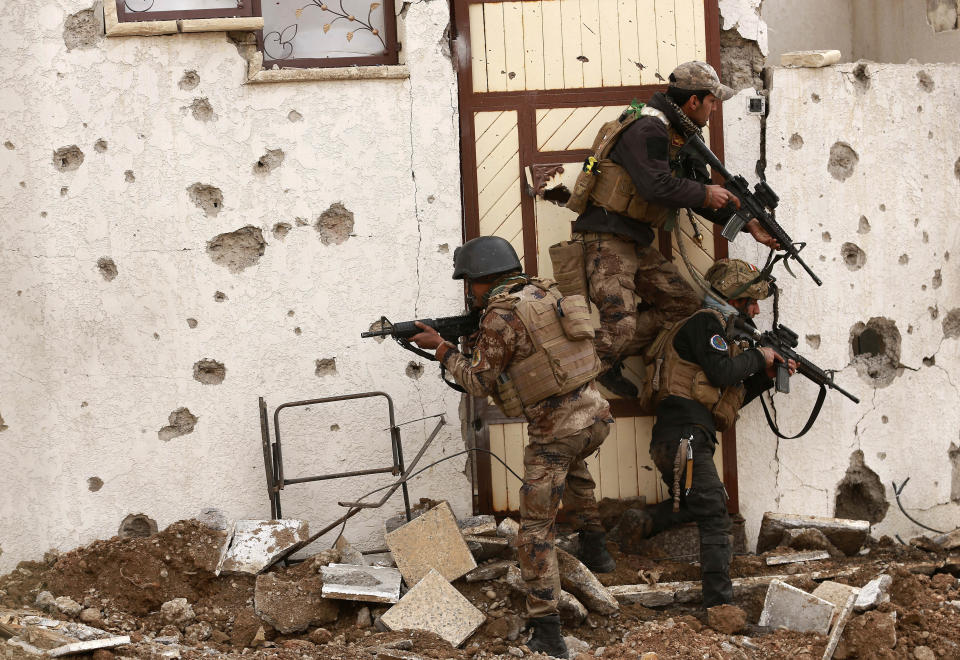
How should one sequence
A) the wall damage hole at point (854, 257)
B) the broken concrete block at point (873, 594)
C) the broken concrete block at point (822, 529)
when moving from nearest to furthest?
the broken concrete block at point (873, 594) < the broken concrete block at point (822, 529) < the wall damage hole at point (854, 257)

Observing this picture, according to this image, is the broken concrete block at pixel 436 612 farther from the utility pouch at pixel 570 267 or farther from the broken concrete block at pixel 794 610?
the utility pouch at pixel 570 267

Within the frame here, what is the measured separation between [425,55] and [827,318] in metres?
2.85

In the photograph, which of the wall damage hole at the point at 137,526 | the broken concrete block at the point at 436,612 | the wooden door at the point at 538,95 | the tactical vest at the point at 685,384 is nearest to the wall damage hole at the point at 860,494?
the tactical vest at the point at 685,384

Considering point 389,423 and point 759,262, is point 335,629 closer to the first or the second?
point 389,423

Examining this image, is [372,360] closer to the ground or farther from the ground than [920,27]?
closer to the ground

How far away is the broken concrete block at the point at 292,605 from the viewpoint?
17.5ft

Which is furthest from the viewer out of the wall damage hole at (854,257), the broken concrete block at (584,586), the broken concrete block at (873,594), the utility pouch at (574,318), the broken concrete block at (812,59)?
the wall damage hole at (854,257)

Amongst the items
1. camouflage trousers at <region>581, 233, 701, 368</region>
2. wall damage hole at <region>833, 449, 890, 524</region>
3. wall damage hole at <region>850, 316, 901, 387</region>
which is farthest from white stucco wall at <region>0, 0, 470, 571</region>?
wall damage hole at <region>850, 316, 901, 387</region>

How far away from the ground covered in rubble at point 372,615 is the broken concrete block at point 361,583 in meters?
0.10

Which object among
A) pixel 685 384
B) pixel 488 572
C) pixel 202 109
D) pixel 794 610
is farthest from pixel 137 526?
pixel 794 610

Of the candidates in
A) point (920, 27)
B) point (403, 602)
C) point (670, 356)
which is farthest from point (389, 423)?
point (920, 27)

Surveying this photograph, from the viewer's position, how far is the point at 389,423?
6.21 metres

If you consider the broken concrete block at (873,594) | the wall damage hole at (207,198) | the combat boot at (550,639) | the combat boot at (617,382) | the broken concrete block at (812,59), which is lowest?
the combat boot at (550,639)

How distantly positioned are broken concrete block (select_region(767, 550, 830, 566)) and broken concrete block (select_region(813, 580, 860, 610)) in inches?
19.4
